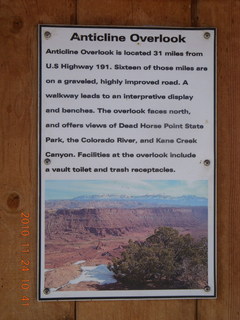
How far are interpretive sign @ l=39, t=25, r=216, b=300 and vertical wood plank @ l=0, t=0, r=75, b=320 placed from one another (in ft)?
0.09

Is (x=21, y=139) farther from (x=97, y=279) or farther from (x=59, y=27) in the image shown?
(x=97, y=279)

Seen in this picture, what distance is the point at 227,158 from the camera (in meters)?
1.05

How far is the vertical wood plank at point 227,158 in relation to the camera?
1045mm

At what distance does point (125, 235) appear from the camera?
1.03 m

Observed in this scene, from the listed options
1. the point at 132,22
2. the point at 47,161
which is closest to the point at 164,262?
the point at 47,161

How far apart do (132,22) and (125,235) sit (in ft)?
1.75

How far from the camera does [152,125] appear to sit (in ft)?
3.37

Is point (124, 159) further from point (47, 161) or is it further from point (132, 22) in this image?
point (132, 22)

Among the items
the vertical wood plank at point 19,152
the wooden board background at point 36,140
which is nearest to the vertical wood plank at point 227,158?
the wooden board background at point 36,140

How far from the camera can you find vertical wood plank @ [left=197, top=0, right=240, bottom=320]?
3.43ft

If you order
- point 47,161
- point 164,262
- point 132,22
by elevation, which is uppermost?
point 132,22

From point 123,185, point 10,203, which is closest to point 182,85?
point 123,185

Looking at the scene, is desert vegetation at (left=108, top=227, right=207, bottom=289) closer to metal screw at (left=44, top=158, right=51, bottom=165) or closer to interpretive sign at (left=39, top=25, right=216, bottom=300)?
interpretive sign at (left=39, top=25, right=216, bottom=300)

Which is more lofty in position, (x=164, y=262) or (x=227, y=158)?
(x=227, y=158)
